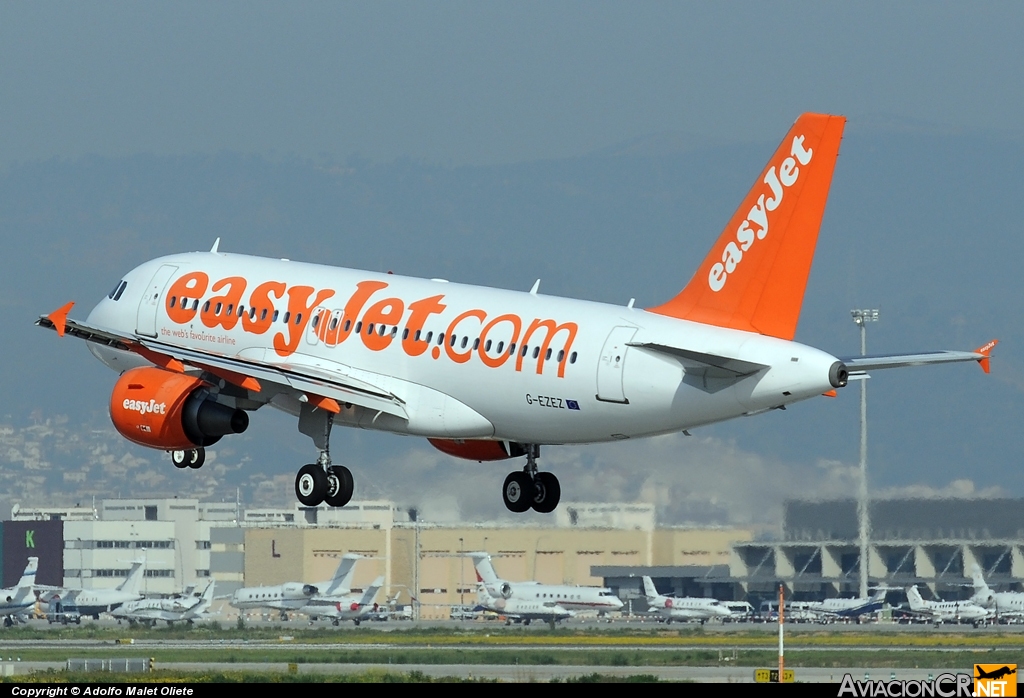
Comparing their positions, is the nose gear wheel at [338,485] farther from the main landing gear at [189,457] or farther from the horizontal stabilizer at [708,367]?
the horizontal stabilizer at [708,367]

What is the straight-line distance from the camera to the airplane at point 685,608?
113438 millimetres

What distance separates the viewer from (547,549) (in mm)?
128875

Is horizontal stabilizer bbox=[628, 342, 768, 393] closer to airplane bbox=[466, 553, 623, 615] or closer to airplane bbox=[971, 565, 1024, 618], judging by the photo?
airplane bbox=[971, 565, 1024, 618]

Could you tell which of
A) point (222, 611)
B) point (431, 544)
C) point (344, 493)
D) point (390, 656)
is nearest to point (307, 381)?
point (344, 493)

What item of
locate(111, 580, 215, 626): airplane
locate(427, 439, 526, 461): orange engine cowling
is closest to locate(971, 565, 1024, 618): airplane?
locate(111, 580, 215, 626): airplane

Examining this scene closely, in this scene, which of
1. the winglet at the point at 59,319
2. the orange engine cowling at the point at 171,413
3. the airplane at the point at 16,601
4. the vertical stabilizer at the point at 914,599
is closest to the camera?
the winglet at the point at 59,319

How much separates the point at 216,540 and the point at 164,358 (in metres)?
109

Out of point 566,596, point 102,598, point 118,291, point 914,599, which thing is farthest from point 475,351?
point 102,598

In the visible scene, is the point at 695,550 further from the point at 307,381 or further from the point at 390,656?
the point at 307,381

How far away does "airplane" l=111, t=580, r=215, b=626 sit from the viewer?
11069 centimetres

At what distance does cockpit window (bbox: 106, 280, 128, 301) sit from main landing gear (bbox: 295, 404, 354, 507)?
312 inches

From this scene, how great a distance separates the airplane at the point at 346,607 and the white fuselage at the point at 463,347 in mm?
61700

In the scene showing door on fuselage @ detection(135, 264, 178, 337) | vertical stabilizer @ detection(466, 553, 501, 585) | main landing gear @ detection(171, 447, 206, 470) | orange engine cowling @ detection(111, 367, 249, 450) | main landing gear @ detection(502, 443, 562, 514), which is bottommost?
vertical stabilizer @ detection(466, 553, 501, 585)

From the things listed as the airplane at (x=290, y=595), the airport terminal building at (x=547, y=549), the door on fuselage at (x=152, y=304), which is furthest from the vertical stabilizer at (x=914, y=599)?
the door on fuselage at (x=152, y=304)
